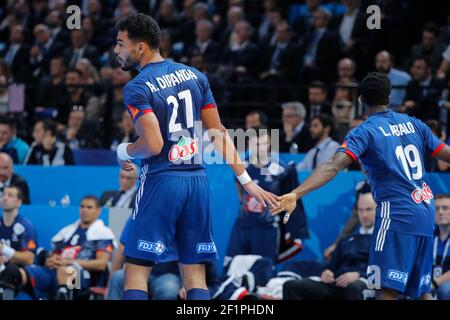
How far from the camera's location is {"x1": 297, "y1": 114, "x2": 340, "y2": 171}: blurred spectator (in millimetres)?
11148

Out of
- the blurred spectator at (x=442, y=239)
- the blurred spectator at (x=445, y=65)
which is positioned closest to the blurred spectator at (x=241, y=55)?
the blurred spectator at (x=445, y=65)

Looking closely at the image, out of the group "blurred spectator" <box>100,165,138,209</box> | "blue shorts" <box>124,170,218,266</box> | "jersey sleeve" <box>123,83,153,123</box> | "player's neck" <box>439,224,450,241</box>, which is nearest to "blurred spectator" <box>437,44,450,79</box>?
"player's neck" <box>439,224,450,241</box>

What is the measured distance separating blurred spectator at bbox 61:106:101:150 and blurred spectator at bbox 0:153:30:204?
1.47m

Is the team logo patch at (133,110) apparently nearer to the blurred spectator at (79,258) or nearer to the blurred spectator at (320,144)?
the blurred spectator at (79,258)

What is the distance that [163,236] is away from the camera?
6.45m

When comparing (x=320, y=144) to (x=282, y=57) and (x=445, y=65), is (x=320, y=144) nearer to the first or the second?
(x=445, y=65)

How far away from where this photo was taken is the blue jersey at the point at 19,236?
10.5 m

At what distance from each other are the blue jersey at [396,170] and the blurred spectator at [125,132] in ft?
18.8

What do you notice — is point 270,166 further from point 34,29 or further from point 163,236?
point 34,29

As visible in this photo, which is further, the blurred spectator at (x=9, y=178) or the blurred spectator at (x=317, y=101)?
the blurred spectator at (x=317, y=101)

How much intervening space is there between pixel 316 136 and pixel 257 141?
121cm

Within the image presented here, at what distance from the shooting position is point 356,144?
6.78 metres

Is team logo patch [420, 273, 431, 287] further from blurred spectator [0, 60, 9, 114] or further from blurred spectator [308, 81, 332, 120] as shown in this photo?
blurred spectator [0, 60, 9, 114]

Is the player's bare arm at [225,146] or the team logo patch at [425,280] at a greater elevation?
the player's bare arm at [225,146]
